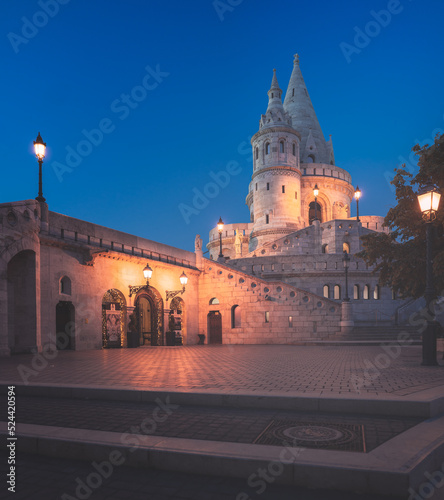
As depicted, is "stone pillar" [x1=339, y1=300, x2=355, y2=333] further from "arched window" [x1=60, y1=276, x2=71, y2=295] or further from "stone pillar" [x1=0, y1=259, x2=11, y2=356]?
"stone pillar" [x1=0, y1=259, x2=11, y2=356]

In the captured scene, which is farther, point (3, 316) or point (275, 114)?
point (275, 114)

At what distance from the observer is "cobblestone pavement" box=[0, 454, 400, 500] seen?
12.5 ft

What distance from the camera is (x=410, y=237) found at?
1606cm

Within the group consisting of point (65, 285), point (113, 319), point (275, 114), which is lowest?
point (113, 319)

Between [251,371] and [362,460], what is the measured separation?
640 cm

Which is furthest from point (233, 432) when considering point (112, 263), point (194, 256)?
point (194, 256)

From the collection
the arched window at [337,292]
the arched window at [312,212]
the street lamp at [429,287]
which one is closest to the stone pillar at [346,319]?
the arched window at [337,292]

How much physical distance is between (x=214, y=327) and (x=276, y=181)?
24583mm

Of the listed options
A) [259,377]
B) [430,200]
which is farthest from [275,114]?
[259,377]

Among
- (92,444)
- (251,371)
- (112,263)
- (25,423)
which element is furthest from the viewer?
(112,263)

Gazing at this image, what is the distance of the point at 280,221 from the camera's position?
4741 cm

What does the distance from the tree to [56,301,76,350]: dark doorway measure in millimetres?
13617

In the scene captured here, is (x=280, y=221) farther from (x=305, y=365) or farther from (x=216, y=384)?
(x=216, y=384)

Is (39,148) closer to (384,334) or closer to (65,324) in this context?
(65,324)
